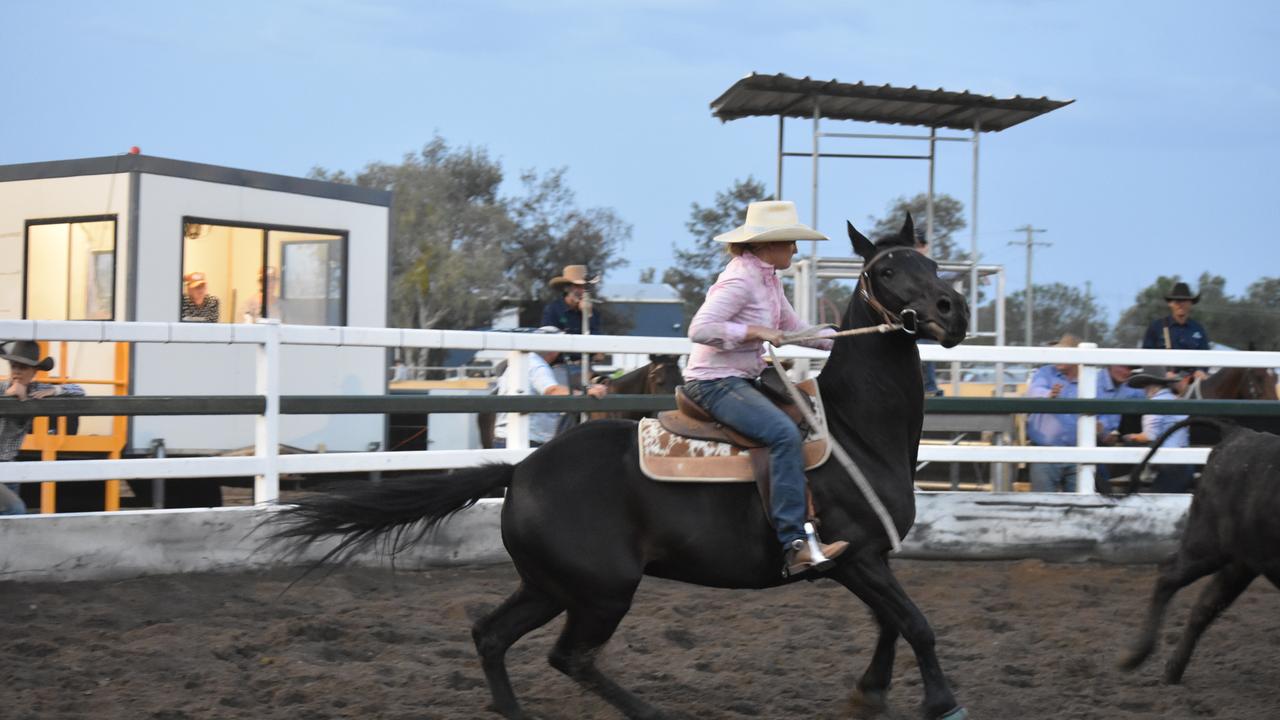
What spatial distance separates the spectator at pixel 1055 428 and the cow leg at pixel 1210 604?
3.67 m

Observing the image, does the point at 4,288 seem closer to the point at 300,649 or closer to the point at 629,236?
the point at 300,649

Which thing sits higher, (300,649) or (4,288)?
(4,288)

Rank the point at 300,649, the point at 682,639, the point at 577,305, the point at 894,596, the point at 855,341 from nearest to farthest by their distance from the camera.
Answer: the point at 894,596 < the point at 855,341 < the point at 300,649 < the point at 682,639 < the point at 577,305

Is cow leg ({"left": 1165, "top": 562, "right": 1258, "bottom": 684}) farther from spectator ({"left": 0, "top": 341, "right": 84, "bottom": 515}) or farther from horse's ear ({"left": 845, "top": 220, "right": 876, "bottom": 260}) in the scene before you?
spectator ({"left": 0, "top": 341, "right": 84, "bottom": 515})

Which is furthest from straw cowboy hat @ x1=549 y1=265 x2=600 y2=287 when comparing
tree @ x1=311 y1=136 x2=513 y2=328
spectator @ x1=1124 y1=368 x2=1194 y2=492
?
tree @ x1=311 y1=136 x2=513 y2=328

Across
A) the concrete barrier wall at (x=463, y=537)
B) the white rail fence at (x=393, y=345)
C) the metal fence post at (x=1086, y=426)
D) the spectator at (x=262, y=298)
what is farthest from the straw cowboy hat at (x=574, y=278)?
the metal fence post at (x=1086, y=426)

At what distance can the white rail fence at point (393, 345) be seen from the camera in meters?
6.74

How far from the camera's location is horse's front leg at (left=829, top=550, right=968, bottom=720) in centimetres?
453

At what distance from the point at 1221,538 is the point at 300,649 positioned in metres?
4.24

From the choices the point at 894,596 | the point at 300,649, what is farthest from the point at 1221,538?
the point at 300,649

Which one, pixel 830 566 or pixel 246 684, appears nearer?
pixel 830 566

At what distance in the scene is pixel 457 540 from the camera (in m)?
7.76

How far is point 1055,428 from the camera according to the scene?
31.4 ft

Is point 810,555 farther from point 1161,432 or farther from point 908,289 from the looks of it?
point 1161,432
